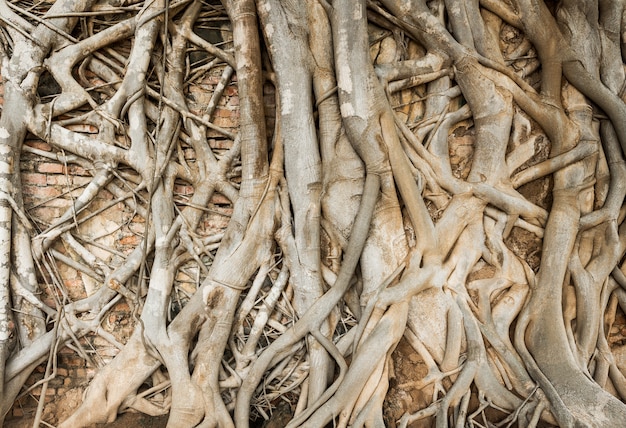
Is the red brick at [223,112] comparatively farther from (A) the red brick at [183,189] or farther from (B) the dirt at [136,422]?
(B) the dirt at [136,422]

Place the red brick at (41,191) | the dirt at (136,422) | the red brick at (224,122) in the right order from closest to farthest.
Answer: the dirt at (136,422)
the red brick at (41,191)
the red brick at (224,122)

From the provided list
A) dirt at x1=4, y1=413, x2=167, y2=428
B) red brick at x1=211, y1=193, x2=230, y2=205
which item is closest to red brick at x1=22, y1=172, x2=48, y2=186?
red brick at x1=211, y1=193, x2=230, y2=205

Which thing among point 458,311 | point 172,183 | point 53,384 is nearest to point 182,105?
point 172,183

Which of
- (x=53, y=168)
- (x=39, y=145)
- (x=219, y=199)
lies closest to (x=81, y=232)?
(x=53, y=168)

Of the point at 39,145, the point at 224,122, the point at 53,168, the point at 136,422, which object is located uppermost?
the point at 224,122

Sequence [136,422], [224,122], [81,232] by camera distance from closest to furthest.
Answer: [136,422], [81,232], [224,122]

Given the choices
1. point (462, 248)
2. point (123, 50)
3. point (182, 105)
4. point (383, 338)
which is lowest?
point (383, 338)

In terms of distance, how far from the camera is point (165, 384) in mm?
2188

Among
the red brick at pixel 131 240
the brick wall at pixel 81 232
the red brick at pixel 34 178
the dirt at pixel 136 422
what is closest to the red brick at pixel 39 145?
the brick wall at pixel 81 232

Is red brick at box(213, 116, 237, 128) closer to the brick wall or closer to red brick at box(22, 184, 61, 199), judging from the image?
the brick wall

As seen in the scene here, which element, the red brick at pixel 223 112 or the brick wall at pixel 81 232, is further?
the red brick at pixel 223 112

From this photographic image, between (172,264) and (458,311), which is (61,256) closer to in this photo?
(172,264)

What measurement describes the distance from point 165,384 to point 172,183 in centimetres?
105

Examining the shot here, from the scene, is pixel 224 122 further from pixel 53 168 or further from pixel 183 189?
pixel 53 168
